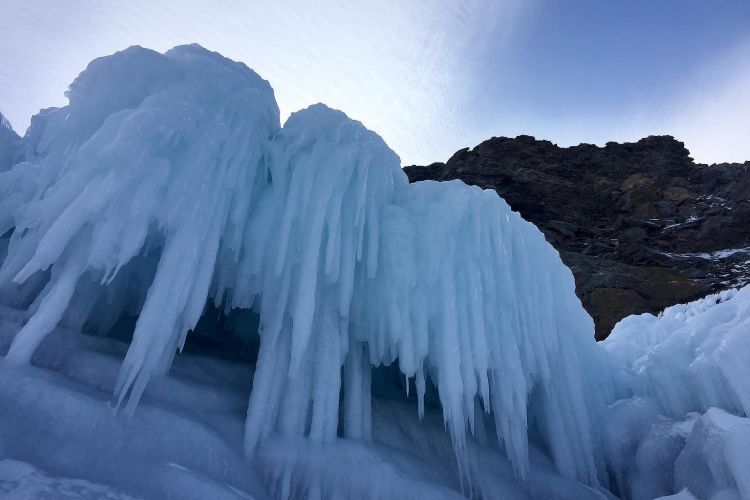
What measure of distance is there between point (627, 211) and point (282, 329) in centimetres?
3591

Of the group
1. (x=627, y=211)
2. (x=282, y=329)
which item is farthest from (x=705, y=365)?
(x=627, y=211)

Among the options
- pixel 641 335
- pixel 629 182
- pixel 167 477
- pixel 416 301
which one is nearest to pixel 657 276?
pixel 629 182

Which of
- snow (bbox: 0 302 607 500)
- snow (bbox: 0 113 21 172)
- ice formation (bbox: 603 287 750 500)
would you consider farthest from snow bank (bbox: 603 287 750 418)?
snow (bbox: 0 113 21 172)

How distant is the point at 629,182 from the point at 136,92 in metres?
38.5

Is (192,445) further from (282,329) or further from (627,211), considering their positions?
(627,211)

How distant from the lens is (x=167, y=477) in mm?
3061

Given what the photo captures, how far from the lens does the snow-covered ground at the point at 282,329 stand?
12.0 ft

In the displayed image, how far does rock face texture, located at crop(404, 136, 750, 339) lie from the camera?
965 inches

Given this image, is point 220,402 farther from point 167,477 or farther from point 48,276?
point 48,276

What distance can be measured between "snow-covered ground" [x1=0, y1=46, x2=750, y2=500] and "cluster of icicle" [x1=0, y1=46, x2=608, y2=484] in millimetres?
27

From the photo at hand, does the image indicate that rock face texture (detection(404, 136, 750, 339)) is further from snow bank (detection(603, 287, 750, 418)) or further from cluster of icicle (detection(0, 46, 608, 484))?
cluster of icicle (detection(0, 46, 608, 484))

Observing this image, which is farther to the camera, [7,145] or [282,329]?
[7,145]

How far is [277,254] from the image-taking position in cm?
493

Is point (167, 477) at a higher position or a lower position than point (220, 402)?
lower
